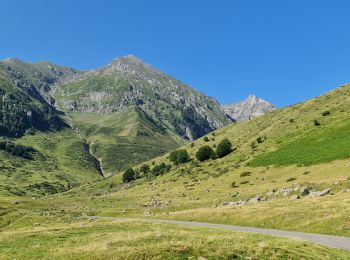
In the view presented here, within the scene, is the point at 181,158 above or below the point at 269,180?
above

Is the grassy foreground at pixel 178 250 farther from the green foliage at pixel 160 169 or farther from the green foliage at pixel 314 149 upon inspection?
the green foliage at pixel 160 169

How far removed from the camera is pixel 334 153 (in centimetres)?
9138

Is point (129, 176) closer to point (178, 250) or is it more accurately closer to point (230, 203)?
point (230, 203)

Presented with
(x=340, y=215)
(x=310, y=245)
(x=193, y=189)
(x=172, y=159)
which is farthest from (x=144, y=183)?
(x=310, y=245)

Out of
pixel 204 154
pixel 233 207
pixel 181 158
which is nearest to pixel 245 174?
pixel 204 154

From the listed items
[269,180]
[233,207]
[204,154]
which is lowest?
[233,207]

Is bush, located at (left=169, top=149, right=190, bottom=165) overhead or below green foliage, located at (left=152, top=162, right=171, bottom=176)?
overhead

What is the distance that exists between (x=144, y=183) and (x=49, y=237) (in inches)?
4426

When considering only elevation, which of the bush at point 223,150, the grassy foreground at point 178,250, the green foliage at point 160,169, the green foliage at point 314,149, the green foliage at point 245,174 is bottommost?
the grassy foreground at point 178,250

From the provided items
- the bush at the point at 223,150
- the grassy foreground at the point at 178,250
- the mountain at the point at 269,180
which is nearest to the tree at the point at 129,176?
the mountain at the point at 269,180

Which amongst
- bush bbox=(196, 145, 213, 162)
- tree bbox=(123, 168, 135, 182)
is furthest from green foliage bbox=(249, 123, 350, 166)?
tree bbox=(123, 168, 135, 182)

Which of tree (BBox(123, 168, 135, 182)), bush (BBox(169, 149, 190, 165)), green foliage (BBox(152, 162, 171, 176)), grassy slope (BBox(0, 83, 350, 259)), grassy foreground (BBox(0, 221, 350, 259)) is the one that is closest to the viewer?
grassy foreground (BBox(0, 221, 350, 259))

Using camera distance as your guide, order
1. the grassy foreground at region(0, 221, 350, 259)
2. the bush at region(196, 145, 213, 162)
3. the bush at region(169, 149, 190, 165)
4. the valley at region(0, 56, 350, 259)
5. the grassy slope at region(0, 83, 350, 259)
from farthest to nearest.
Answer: the bush at region(169, 149, 190, 165)
the bush at region(196, 145, 213, 162)
the grassy slope at region(0, 83, 350, 259)
the valley at region(0, 56, 350, 259)
the grassy foreground at region(0, 221, 350, 259)

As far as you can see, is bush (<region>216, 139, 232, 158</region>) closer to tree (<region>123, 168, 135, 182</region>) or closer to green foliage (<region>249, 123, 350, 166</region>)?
green foliage (<region>249, 123, 350, 166</region>)
